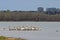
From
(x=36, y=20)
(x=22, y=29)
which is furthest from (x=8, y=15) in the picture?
(x=22, y=29)

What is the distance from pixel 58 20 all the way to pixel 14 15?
13.5 meters

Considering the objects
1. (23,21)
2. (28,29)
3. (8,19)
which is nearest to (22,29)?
(28,29)

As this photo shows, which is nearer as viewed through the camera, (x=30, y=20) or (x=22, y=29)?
(x=22, y=29)

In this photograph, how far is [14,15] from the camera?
99.4m

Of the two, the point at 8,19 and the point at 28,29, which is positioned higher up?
the point at 28,29

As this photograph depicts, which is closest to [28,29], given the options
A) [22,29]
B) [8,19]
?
[22,29]

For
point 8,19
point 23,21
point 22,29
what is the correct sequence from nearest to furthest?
point 22,29 → point 8,19 → point 23,21

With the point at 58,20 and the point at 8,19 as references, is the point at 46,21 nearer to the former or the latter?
the point at 58,20

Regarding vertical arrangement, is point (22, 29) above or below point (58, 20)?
above

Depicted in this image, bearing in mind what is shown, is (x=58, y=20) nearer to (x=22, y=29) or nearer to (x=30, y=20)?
(x=30, y=20)

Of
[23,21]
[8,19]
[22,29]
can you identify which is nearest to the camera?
[22,29]

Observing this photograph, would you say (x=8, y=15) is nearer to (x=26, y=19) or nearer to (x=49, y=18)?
(x=26, y=19)

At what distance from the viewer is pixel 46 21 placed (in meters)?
99.6

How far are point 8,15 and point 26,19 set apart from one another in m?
6.14
